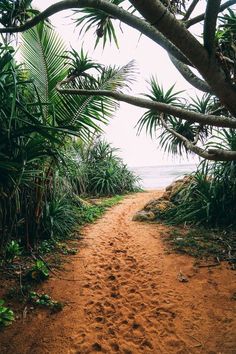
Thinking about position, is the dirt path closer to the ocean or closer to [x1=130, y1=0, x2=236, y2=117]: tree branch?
[x1=130, y1=0, x2=236, y2=117]: tree branch

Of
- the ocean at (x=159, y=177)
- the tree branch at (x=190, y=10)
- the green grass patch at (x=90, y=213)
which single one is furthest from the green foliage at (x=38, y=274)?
the ocean at (x=159, y=177)

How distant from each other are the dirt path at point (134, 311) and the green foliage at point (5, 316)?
0.21 feet

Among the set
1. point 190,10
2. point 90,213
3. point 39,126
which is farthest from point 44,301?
point 90,213

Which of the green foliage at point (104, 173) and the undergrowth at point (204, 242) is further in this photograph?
the green foliage at point (104, 173)

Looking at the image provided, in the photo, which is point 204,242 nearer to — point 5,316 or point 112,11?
point 5,316

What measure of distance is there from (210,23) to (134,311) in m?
2.45

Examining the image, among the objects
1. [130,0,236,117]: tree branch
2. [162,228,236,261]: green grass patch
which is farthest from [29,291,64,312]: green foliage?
[130,0,236,117]: tree branch

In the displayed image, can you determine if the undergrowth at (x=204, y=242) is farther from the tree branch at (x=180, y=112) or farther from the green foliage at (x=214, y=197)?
the tree branch at (x=180, y=112)

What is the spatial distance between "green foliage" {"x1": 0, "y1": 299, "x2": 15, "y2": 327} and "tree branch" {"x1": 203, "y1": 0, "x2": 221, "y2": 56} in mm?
2459

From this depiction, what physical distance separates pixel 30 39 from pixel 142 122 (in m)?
1.96

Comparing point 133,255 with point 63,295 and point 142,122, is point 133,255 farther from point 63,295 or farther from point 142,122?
point 142,122

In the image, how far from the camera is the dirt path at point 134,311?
214cm

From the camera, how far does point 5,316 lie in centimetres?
226

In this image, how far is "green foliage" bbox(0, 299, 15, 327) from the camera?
2238 mm
